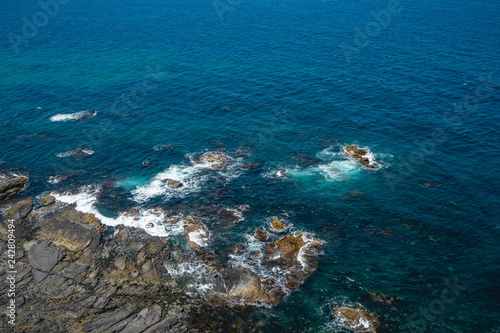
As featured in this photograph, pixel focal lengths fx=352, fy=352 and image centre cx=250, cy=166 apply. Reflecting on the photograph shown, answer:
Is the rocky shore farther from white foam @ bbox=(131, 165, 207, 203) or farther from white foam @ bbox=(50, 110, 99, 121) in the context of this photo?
white foam @ bbox=(50, 110, 99, 121)

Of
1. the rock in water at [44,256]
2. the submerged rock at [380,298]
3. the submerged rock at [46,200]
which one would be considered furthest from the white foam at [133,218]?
the submerged rock at [380,298]

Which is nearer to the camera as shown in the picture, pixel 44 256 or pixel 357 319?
pixel 357 319

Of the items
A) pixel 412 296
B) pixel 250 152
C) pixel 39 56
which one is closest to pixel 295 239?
pixel 412 296

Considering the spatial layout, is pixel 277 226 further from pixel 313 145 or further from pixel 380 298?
pixel 313 145

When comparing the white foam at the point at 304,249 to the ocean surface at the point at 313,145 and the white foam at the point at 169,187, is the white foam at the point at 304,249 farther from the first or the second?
the white foam at the point at 169,187

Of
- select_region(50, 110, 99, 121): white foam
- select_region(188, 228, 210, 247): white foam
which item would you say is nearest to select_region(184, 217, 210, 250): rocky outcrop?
select_region(188, 228, 210, 247): white foam

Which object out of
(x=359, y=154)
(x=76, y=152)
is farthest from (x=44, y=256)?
(x=359, y=154)

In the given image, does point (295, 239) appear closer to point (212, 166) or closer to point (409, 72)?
point (212, 166)
